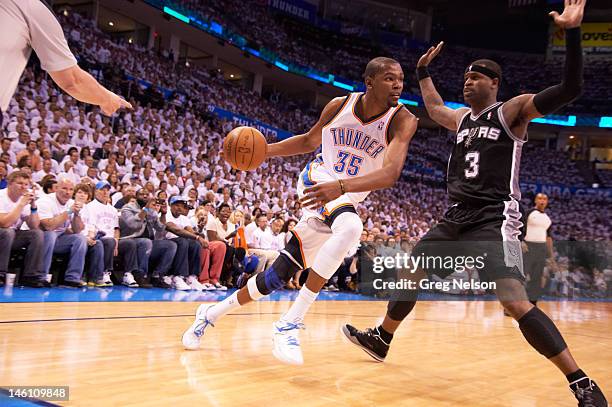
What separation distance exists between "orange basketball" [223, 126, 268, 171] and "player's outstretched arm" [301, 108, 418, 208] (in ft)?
2.50

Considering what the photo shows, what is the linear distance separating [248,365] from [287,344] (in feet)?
0.89

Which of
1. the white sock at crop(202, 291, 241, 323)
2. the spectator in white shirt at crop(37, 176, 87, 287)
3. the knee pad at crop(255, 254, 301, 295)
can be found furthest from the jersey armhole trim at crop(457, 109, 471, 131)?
the spectator in white shirt at crop(37, 176, 87, 287)

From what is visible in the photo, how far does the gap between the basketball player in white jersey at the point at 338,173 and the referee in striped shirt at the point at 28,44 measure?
6.05 feet

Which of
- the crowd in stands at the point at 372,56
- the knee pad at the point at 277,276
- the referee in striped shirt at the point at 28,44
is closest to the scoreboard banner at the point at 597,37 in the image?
the crowd in stands at the point at 372,56

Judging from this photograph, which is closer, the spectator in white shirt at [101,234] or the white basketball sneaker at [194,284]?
the spectator in white shirt at [101,234]

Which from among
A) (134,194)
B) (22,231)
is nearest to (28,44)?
(22,231)

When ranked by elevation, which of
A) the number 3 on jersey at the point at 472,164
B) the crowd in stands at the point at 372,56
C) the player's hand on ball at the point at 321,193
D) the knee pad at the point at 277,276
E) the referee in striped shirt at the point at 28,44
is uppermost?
the crowd in stands at the point at 372,56

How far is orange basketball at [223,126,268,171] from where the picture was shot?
3.87 meters

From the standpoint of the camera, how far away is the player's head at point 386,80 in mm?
3719

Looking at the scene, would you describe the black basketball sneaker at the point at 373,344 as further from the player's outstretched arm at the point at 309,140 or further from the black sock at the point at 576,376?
the player's outstretched arm at the point at 309,140

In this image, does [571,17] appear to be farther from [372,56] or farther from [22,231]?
[372,56]

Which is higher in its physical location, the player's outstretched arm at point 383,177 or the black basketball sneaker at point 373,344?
the player's outstretched arm at point 383,177

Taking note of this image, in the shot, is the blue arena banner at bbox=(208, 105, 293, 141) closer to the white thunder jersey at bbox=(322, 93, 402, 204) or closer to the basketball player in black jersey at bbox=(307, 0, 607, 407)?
the white thunder jersey at bbox=(322, 93, 402, 204)

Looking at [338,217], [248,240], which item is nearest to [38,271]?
[248,240]
